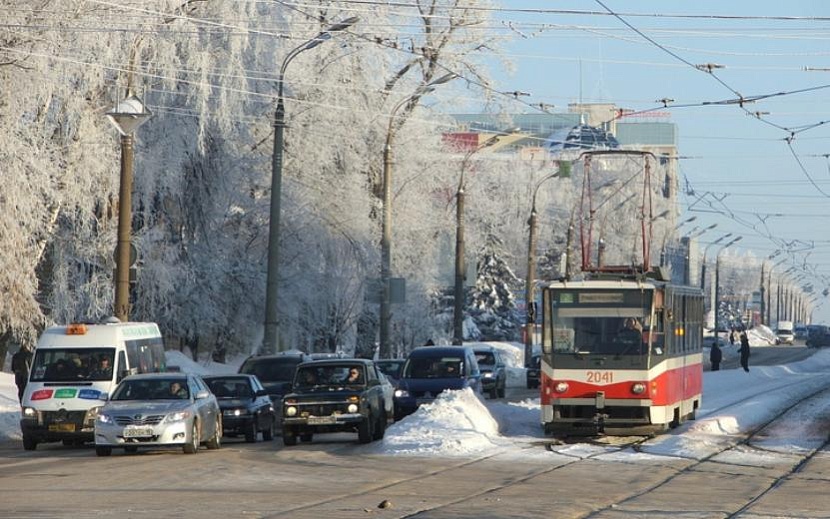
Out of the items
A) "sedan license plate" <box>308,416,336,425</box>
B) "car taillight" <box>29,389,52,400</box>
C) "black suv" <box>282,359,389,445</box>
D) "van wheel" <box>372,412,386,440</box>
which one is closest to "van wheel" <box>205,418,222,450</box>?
"black suv" <box>282,359,389,445</box>

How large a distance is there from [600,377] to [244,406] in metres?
6.87

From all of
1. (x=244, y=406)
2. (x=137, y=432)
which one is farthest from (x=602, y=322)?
(x=137, y=432)

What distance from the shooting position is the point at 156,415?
81.4 feet

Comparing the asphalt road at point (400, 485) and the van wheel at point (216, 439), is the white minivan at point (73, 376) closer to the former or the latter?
the asphalt road at point (400, 485)

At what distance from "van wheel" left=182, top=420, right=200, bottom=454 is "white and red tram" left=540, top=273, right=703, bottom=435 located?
633 centimetres

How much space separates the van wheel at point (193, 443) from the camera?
25.2 metres

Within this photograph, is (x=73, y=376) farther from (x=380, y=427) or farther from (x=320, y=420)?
(x=380, y=427)

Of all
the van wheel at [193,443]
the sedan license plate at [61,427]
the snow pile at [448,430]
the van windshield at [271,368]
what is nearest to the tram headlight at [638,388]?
the snow pile at [448,430]

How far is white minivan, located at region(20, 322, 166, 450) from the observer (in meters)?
27.7

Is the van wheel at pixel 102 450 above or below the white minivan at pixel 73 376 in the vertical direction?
below

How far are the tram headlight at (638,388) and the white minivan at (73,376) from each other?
938cm

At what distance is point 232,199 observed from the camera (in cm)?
4897

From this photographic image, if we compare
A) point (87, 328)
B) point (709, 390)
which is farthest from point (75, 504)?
point (709, 390)

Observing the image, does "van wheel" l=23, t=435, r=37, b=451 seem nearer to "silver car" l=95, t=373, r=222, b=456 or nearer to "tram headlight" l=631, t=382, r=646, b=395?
"silver car" l=95, t=373, r=222, b=456
